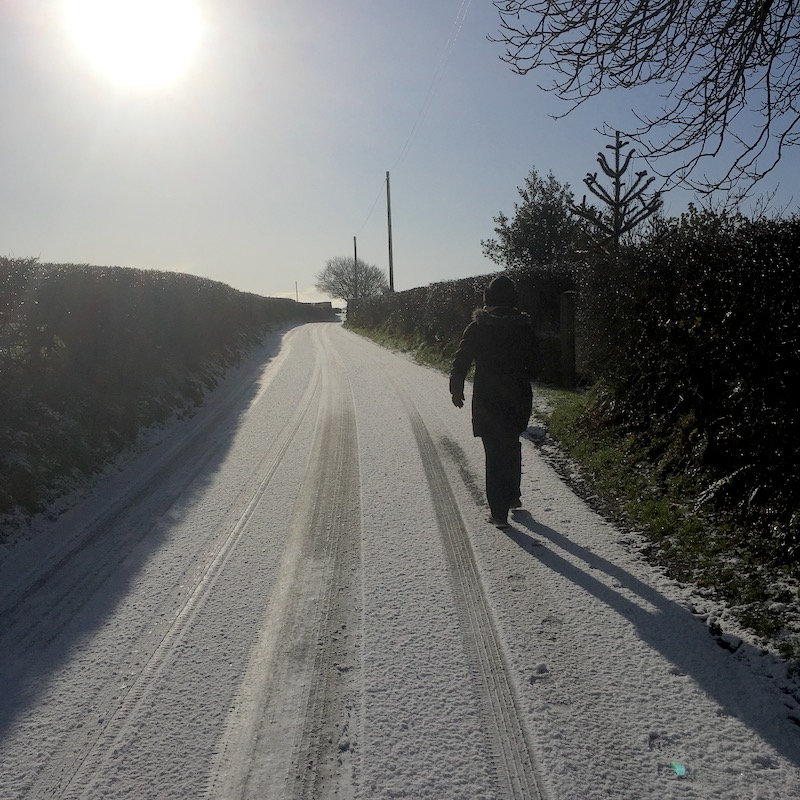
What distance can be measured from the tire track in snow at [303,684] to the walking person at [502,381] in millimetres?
1200

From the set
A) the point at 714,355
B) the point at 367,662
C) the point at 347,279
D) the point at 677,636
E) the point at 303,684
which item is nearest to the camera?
the point at 303,684

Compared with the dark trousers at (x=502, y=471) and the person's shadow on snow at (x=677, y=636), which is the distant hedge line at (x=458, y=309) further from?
the person's shadow on snow at (x=677, y=636)

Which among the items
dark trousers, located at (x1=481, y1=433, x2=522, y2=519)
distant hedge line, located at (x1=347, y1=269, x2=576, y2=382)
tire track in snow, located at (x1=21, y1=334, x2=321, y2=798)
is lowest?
tire track in snow, located at (x1=21, y1=334, x2=321, y2=798)

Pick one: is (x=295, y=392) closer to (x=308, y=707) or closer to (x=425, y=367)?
(x=425, y=367)

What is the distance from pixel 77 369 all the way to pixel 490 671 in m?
7.18

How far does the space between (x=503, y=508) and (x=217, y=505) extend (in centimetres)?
255

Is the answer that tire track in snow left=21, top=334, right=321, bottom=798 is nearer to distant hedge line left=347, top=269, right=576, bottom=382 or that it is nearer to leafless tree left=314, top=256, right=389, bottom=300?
distant hedge line left=347, top=269, right=576, bottom=382

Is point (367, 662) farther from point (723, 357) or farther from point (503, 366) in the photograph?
point (723, 357)

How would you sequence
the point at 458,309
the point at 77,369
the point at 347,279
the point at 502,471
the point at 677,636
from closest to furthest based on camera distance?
the point at 677,636 < the point at 502,471 < the point at 77,369 < the point at 458,309 < the point at 347,279

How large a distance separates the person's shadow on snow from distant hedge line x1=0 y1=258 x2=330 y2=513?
4.55 meters

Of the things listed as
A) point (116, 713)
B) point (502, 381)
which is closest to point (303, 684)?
point (116, 713)

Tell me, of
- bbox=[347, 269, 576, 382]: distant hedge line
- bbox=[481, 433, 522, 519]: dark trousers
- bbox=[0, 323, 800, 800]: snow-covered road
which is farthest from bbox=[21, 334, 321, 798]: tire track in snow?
bbox=[347, 269, 576, 382]: distant hedge line

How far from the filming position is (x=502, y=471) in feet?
15.7

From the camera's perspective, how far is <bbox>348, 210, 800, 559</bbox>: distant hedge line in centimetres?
402
